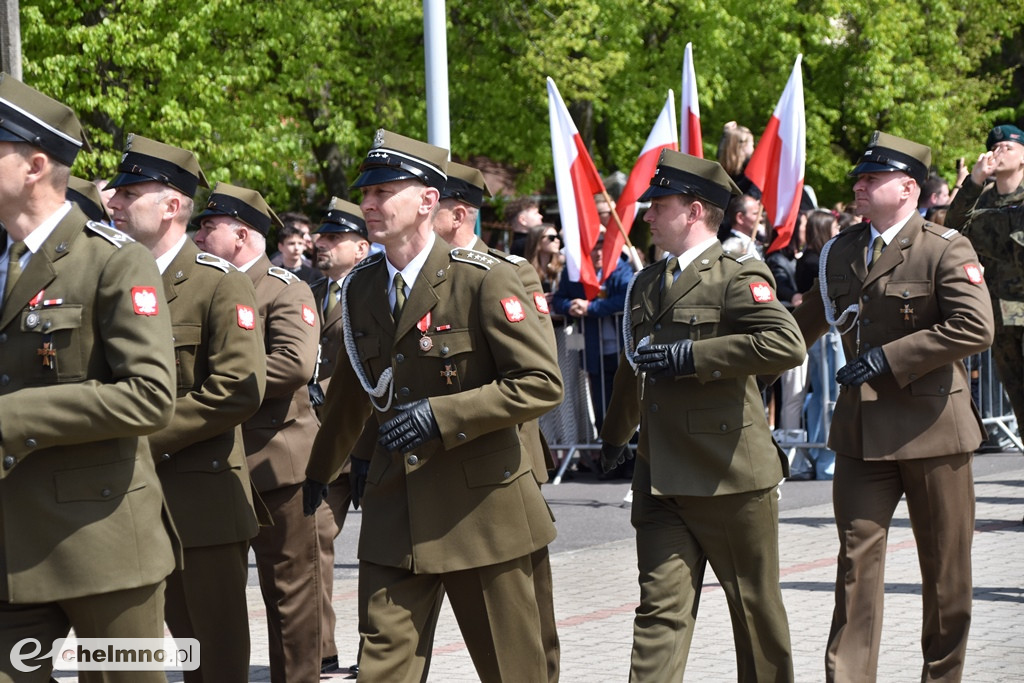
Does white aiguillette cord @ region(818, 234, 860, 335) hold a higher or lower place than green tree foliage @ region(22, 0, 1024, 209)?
lower

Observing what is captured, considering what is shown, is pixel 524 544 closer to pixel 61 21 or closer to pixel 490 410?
pixel 490 410

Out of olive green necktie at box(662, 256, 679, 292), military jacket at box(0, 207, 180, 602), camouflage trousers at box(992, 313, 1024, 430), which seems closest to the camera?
military jacket at box(0, 207, 180, 602)

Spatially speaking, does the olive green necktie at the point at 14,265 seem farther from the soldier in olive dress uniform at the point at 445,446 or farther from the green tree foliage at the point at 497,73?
the green tree foliage at the point at 497,73

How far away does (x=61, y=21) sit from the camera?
22.3m

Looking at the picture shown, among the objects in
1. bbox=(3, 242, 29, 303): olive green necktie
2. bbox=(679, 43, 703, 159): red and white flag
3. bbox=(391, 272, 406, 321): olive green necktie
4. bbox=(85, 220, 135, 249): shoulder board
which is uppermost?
bbox=(679, 43, 703, 159): red and white flag

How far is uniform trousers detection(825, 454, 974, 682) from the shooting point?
21.0ft

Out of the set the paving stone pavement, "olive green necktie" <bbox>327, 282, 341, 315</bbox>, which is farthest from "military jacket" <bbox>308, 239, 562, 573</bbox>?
"olive green necktie" <bbox>327, 282, 341, 315</bbox>

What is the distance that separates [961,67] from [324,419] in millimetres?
30241

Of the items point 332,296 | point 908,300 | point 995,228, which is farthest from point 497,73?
point 908,300

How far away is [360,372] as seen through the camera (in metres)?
5.51

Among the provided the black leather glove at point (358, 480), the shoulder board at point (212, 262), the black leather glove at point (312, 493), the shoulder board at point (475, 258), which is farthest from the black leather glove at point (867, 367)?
the shoulder board at point (212, 262)

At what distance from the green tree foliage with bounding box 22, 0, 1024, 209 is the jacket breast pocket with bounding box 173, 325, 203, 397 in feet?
49.2

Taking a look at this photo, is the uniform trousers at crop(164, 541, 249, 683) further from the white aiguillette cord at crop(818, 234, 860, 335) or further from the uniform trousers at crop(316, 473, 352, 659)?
the white aiguillette cord at crop(818, 234, 860, 335)

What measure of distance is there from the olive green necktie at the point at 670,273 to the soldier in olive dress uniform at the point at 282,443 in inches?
64.9
